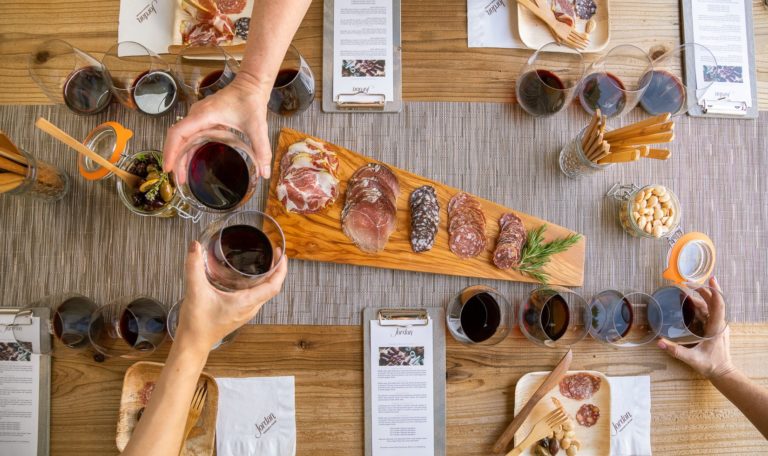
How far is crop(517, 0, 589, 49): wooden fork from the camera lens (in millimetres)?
1377

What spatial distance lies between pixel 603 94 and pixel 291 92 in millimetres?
838

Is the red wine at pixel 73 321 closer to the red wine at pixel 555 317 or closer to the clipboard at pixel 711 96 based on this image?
the red wine at pixel 555 317

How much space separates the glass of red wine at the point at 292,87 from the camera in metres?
1.24

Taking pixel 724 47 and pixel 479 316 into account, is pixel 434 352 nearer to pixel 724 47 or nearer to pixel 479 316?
pixel 479 316

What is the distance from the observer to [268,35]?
105 centimetres

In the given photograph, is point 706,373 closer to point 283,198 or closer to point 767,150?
point 767,150

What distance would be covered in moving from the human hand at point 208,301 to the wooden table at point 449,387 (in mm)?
379

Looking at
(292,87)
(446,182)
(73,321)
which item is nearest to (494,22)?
(446,182)

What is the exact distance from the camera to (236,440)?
1.30m

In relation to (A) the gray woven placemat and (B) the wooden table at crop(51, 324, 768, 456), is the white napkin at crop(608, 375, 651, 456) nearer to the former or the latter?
(B) the wooden table at crop(51, 324, 768, 456)

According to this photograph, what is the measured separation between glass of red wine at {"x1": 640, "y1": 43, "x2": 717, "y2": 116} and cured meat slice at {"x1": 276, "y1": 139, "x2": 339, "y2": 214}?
907 millimetres

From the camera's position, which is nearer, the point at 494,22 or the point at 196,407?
the point at 196,407

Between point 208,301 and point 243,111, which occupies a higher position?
point 243,111

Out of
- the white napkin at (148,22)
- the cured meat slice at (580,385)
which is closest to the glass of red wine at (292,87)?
the white napkin at (148,22)
